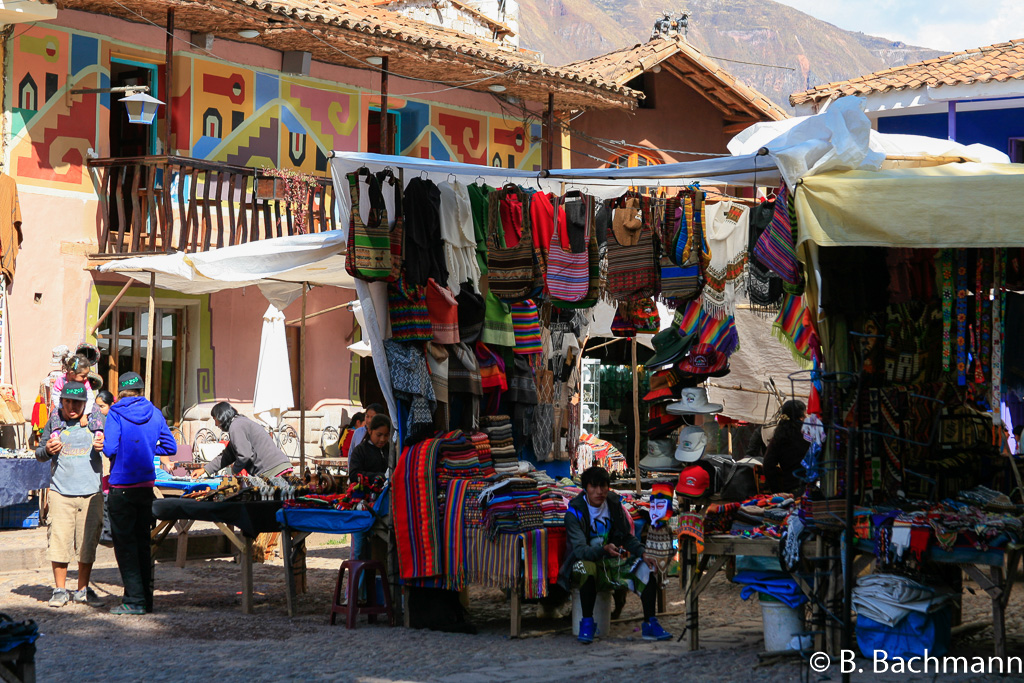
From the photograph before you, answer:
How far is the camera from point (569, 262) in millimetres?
8102

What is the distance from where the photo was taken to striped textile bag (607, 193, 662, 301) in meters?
7.86

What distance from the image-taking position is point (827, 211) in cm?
635

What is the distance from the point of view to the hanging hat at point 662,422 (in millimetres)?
7988

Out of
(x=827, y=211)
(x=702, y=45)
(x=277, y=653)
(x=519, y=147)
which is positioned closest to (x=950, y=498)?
(x=827, y=211)

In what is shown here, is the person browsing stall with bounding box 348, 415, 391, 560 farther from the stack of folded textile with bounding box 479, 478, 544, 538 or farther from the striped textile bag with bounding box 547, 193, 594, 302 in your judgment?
the striped textile bag with bounding box 547, 193, 594, 302

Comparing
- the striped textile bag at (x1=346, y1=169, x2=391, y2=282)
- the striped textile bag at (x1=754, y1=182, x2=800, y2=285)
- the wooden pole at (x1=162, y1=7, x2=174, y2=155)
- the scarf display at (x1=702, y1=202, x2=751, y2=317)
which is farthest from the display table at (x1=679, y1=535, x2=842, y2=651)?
the wooden pole at (x1=162, y1=7, x2=174, y2=155)

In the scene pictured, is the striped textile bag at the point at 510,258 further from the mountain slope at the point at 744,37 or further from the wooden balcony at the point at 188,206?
the mountain slope at the point at 744,37

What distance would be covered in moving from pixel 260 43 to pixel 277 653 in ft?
32.4

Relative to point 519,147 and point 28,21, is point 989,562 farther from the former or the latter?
point 519,147

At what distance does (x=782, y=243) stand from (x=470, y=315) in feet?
7.87

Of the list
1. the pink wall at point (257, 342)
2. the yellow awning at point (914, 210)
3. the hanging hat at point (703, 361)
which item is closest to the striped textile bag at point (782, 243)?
the yellow awning at point (914, 210)

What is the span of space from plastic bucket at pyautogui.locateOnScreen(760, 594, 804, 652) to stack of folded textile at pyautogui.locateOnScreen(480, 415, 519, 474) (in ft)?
7.10

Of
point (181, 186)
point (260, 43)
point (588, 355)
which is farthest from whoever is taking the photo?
point (588, 355)

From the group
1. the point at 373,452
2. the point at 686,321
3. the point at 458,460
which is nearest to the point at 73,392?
the point at 373,452
